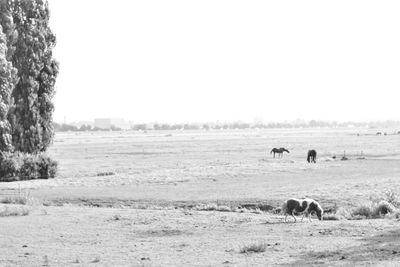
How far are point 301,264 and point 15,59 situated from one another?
4383 cm

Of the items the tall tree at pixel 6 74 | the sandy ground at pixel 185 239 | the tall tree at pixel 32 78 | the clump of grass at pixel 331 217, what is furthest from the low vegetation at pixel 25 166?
the clump of grass at pixel 331 217

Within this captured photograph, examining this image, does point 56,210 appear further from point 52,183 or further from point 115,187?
point 52,183

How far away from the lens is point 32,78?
57844mm

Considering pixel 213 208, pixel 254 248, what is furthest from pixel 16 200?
pixel 254 248

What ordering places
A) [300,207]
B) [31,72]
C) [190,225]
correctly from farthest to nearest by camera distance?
[31,72]
[300,207]
[190,225]

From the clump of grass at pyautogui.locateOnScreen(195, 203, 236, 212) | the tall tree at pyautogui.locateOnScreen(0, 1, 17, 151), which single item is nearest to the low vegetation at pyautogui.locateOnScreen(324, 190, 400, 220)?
the clump of grass at pyautogui.locateOnScreen(195, 203, 236, 212)

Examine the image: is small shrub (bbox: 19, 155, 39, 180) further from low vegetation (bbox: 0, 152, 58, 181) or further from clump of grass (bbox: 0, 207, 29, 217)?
clump of grass (bbox: 0, 207, 29, 217)

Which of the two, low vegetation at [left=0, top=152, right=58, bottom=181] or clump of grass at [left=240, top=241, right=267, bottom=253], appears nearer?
clump of grass at [left=240, top=241, right=267, bottom=253]

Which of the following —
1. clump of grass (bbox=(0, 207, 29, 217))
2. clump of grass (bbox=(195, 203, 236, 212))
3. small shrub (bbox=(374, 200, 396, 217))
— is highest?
small shrub (bbox=(374, 200, 396, 217))

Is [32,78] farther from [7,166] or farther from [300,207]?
[300,207]

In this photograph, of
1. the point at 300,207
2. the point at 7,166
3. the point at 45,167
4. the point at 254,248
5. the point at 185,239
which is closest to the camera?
the point at 254,248

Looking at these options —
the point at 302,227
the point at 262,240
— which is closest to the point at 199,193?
the point at 302,227

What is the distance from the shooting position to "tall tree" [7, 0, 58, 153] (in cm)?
5738

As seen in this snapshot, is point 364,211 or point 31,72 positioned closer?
point 364,211
